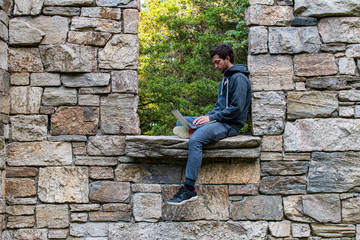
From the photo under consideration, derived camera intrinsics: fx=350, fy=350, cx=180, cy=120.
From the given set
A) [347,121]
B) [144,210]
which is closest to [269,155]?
[347,121]

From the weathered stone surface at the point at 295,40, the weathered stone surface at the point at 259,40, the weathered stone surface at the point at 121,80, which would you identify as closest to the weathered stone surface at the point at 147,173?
the weathered stone surface at the point at 121,80

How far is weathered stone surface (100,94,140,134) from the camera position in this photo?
3443 millimetres

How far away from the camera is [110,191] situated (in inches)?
134

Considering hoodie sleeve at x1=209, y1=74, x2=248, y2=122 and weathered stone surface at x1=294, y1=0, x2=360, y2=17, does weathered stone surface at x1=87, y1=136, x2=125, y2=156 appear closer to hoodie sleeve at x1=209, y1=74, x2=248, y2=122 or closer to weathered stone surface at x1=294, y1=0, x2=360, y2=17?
hoodie sleeve at x1=209, y1=74, x2=248, y2=122

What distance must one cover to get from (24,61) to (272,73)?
7.97 ft

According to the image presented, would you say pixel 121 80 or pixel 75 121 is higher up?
pixel 121 80

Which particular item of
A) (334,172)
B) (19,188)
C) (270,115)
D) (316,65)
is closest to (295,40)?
(316,65)

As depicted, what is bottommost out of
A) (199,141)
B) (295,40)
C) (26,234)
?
(26,234)

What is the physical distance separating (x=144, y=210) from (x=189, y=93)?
209 inches

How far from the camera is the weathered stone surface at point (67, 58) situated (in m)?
3.41

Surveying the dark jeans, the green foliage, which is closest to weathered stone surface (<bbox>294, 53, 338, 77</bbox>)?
the dark jeans

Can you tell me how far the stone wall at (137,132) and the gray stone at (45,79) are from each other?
0.05 feet

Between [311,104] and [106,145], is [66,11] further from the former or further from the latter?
[311,104]

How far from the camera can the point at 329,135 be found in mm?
3363
